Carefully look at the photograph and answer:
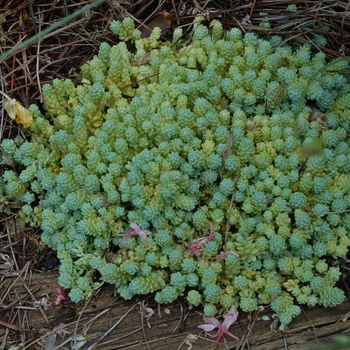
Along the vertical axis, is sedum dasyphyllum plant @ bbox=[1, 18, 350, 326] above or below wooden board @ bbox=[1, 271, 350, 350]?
above

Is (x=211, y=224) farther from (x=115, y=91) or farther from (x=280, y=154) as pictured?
(x=115, y=91)

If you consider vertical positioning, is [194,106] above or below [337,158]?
above

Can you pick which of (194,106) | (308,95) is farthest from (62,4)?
(308,95)

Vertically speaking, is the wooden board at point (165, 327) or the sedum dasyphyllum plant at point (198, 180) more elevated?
the sedum dasyphyllum plant at point (198, 180)

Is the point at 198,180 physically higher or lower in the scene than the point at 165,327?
higher
